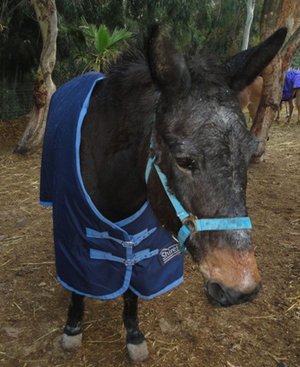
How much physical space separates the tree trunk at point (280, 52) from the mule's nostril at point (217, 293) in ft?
13.6

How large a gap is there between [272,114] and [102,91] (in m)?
4.31

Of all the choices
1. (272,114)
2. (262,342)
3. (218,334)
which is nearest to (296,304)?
(262,342)

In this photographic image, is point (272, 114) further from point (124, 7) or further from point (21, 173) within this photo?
point (124, 7)

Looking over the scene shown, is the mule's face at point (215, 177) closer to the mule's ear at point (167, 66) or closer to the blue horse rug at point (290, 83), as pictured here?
the mule's ear at point (167, 66)

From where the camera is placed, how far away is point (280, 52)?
552 centimetres

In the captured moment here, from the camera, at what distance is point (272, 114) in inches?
233

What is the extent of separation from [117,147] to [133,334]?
1.26 meters

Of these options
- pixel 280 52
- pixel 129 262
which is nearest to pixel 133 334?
pixel 129 262

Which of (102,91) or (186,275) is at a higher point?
(102,91)

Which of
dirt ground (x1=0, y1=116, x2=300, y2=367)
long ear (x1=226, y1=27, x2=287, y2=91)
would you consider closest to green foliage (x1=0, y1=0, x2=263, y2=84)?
dirt ground (x1=0, y1=116, x2=300, y2=367)

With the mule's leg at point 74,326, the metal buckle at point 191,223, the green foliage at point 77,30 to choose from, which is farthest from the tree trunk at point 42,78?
the metal buckle at point 191,223

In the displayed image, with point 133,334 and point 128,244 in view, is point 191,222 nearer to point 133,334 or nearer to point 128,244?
point 128,244

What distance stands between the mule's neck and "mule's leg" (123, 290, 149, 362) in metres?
0.66

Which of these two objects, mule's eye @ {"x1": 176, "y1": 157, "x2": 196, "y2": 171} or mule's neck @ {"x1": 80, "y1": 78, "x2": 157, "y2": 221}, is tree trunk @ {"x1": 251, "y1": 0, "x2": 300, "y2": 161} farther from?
mule's eye @ {"x1": 176, "y1": 157, "x2": 196, "y2": 171}
